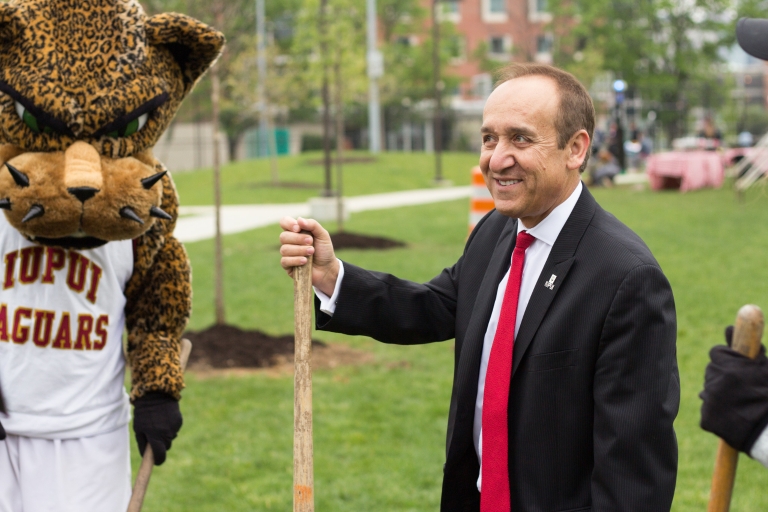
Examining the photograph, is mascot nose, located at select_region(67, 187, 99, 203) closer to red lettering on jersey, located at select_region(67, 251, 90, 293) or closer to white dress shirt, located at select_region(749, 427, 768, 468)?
red lettering on jersey, located at select_region(67, 251, 90, 293)

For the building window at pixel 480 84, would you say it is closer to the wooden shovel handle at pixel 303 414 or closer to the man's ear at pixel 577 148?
the man's ear at pixel 577 148

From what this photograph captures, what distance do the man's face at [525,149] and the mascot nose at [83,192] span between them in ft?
4.07

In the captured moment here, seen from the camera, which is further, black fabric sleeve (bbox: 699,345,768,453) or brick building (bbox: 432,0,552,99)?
brick building (bbox: 432,0,552,99)

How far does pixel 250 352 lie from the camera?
Answer: 7441 mm

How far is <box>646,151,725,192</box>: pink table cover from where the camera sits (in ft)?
71.9

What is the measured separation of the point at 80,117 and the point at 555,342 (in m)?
1.67

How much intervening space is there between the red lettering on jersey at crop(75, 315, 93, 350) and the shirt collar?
1496 mm

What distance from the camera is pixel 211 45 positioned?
3.34 meters

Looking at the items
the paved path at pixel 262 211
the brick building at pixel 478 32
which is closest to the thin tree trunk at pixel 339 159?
the paved path at pixel 262 211

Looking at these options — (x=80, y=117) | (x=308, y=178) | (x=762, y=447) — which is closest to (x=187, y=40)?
(x=80, y=117)

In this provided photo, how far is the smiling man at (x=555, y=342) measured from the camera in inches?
90.1

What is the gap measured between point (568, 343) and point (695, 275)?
8.88 m

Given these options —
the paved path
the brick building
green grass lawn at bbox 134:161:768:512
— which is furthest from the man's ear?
the brick building

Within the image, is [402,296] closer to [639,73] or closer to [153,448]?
[153,448]
